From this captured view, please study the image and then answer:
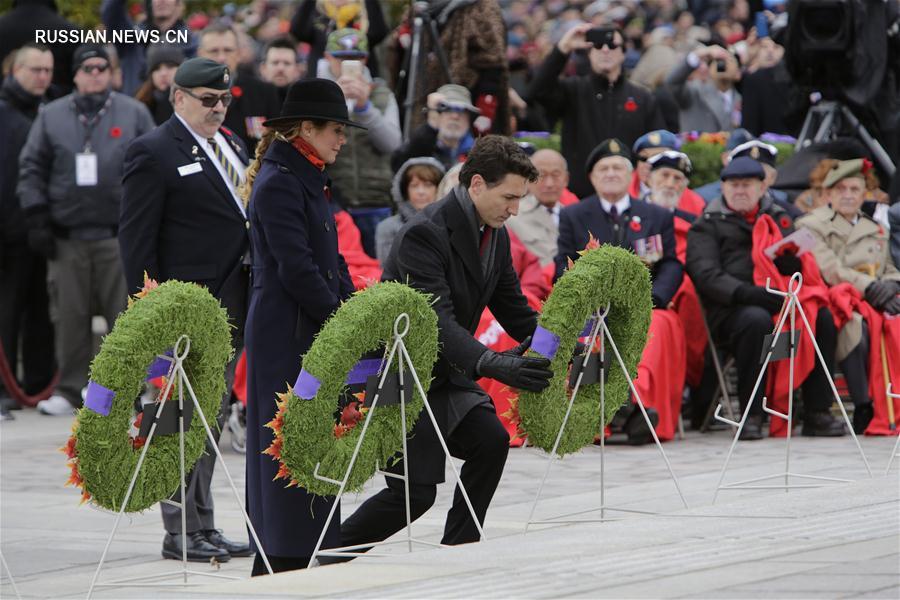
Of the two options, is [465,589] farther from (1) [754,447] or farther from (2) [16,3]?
(2) [16,3]

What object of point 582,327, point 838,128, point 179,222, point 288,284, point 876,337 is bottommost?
point 876,337

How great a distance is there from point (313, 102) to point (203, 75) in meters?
1.19

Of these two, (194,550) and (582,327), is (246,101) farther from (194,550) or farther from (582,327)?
(582,327)

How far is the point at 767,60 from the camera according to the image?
56.4ft

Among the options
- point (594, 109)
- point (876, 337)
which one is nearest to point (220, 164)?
point (876, 337)

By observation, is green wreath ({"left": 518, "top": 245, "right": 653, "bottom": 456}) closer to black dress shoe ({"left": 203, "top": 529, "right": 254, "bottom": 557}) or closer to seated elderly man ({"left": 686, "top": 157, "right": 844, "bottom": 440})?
black dress shoe ({"left": 203, "top": 529, "right": 254, "bottom": 557})

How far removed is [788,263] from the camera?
11547 millimetres

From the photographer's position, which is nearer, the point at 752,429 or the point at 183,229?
the point at 183,229

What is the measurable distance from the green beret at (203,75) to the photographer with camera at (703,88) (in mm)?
9551

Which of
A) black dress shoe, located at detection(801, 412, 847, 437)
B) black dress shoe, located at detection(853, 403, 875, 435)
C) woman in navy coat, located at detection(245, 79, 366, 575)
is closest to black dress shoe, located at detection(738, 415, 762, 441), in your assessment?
black dress shoe, located at detection(801, 412, 847, 437)

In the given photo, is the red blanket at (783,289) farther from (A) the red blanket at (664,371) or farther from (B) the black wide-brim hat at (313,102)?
(B) the black wide-brim hat at (313,102)

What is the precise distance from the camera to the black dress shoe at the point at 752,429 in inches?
444

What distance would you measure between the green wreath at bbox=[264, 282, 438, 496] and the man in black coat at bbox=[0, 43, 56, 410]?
7180 mm

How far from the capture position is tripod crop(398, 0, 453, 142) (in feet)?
48.0
